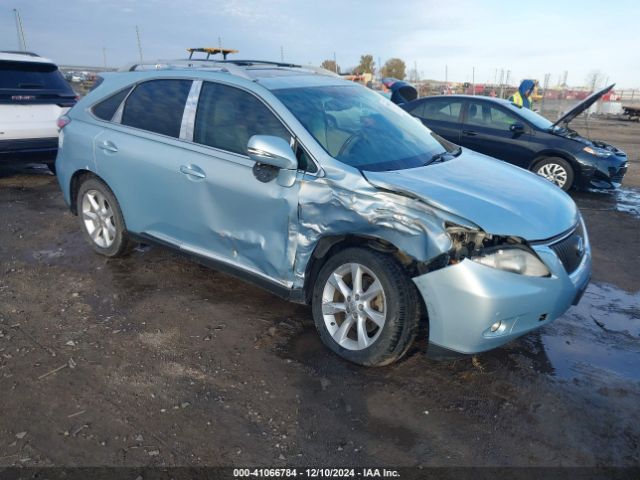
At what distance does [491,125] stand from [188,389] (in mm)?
7382

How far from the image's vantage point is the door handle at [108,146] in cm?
436

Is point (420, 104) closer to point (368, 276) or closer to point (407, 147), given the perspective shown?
point (407, 147)

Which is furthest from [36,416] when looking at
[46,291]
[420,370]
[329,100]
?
[329,100]

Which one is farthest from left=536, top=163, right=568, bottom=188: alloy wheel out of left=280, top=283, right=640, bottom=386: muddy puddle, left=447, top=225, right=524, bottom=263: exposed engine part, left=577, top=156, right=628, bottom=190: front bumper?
left=447, top=225, right=524, bottom=263: exposed engine part

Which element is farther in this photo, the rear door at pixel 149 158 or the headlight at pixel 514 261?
the rear door at pixel 149 158

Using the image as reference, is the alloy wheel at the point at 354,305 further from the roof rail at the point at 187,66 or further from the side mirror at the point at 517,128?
the side mirror at the point at 517,128

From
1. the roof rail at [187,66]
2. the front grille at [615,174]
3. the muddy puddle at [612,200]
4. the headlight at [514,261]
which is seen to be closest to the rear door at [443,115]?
the muddy puddle at [612,200]

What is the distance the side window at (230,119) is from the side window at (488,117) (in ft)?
20.2

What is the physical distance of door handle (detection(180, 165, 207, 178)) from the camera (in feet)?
12.2

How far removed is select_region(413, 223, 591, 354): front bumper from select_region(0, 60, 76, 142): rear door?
22.6ft

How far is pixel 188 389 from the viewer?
9.69 feet

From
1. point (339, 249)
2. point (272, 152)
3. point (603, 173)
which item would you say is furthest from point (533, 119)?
point (272, 152)

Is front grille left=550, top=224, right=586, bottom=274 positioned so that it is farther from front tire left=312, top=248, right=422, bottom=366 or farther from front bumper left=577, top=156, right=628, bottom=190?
front bumper left=577, top=156, right=628, bottom=190

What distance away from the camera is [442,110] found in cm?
919
